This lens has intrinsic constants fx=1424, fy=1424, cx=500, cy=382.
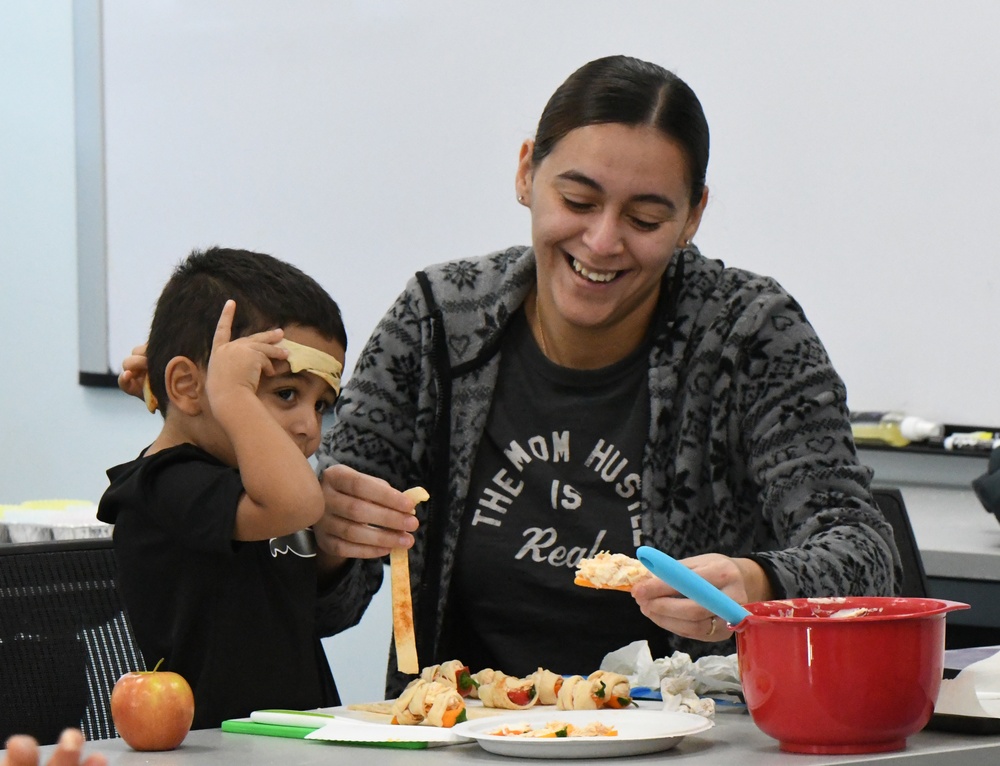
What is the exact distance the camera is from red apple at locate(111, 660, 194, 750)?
120 cm

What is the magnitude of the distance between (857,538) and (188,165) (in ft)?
9.16

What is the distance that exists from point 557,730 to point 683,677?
0.24 metres

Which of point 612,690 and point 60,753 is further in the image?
point 612,690

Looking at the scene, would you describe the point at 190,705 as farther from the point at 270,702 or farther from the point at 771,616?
the point at 771,616

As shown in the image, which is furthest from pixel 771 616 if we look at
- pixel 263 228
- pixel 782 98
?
pixel 263 228

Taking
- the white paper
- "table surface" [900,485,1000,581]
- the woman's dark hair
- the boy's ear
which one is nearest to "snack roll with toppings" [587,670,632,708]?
the white paper

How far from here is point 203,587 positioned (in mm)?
1477

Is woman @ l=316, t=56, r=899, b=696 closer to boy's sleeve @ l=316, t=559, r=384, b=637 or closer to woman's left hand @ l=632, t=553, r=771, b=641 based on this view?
boy's sleeve @ l=316, t=559, r=384, b=637

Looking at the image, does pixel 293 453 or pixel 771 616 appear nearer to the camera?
pixel 771 616

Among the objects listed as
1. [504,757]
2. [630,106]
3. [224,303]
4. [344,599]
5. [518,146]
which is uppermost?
[518,146]

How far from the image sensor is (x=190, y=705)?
1222 mm

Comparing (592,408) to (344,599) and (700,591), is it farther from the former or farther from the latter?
(700,591)

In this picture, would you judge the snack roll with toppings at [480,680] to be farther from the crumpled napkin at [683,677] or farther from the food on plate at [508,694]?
the crumpled napkin at [683,677]

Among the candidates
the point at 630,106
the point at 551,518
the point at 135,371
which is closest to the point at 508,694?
the point at 551,518
